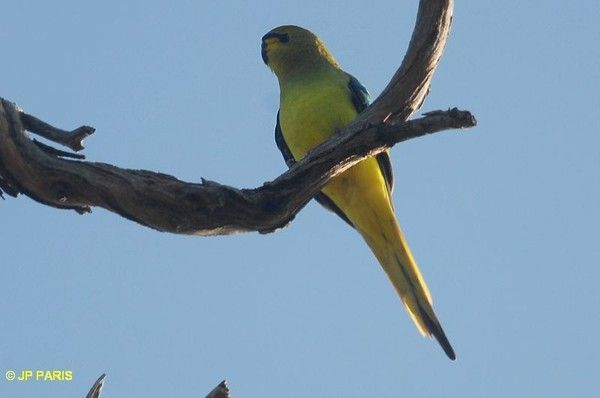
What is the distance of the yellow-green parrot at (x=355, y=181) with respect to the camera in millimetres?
5527

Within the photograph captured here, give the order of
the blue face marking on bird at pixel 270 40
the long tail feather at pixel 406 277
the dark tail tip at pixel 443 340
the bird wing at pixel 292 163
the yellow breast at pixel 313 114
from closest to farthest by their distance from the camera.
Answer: the dark tail tip at pixel 443 340, the long tail feather at pixel 406 277, the yellow breast at pixel 313 114, the bird wing at pixel 292 163, the blue face marking on bird at pixel 270 40

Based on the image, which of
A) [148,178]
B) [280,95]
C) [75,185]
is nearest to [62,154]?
[75,185]

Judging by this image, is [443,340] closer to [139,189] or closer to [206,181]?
[206,181]

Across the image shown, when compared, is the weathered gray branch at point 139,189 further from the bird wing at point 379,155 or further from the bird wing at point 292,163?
the bird wing at point 292,163

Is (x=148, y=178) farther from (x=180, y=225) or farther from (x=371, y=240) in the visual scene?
(x=371, y=240)

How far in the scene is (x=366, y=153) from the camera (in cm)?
390

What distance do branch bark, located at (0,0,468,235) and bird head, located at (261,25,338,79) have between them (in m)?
2.68

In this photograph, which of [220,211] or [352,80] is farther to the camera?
[352,80]

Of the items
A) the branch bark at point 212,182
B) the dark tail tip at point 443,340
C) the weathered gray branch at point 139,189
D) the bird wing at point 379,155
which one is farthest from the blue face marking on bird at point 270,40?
the weathered gray branch at point 139,189

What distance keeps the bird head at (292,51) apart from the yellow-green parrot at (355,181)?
0.36 meters

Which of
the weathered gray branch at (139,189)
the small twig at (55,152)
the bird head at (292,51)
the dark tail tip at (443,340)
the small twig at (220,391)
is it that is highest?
the bird head at (292,51)

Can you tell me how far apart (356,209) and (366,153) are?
1.90 meters

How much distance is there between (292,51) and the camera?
673 cm

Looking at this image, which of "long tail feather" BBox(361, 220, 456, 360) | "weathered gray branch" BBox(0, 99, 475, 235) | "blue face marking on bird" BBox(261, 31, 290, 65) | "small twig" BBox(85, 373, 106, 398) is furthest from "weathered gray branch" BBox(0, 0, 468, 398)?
"blue face marking on bird" BBox(261, 31, 290, 65)
